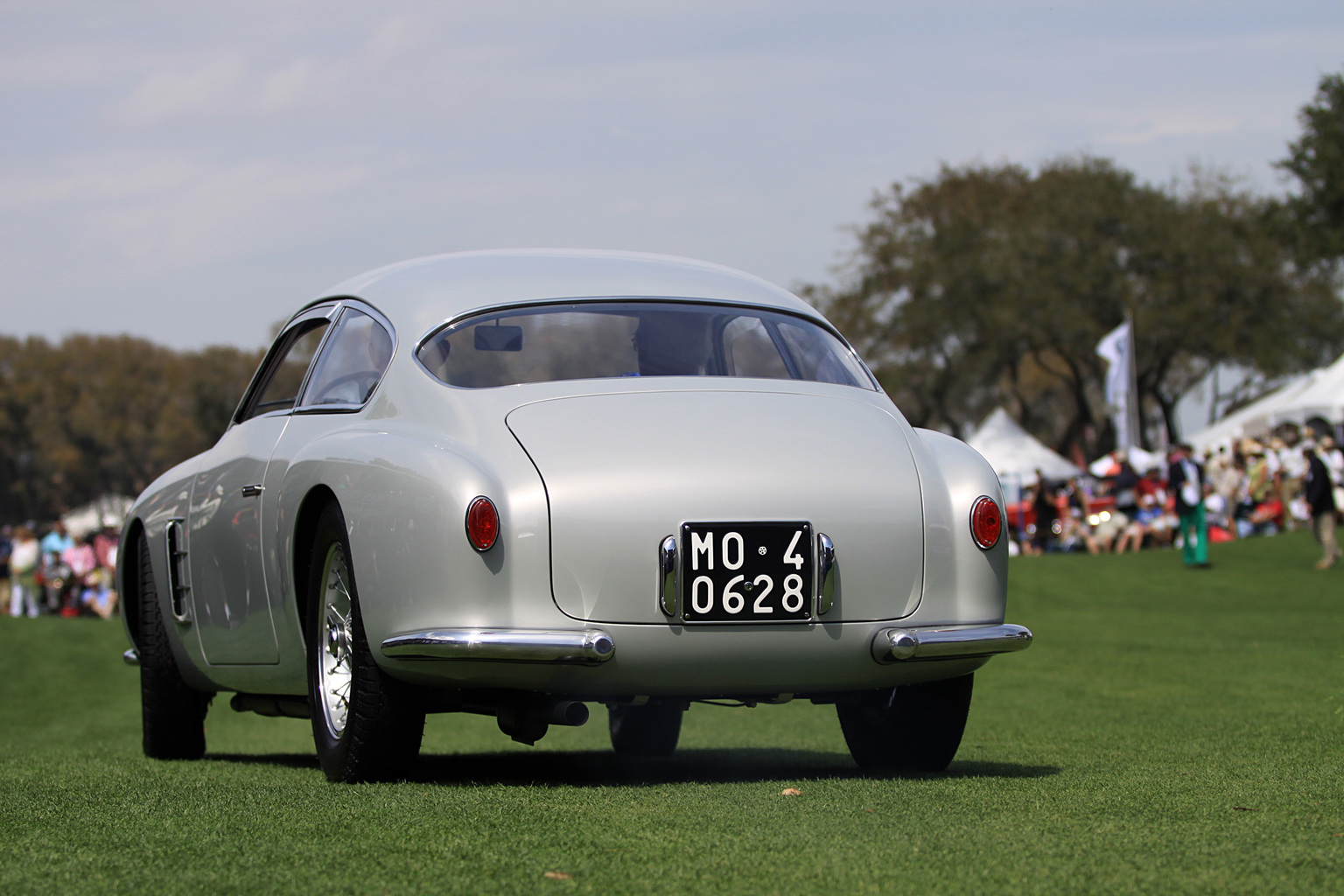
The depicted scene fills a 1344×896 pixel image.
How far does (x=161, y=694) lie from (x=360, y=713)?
2.55 m

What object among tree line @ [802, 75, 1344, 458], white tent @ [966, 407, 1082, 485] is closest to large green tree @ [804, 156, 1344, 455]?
tree line @ [802, 75, 1344, 458]

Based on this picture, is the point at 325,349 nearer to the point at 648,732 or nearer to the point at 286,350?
the point at 286,350

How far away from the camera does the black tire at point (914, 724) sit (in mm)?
5352

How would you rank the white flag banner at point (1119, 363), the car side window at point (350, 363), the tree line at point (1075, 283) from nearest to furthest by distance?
the car side window at point (350, 363), the white flag banner at point (1119, 363), the tree line at point (1075, 283)

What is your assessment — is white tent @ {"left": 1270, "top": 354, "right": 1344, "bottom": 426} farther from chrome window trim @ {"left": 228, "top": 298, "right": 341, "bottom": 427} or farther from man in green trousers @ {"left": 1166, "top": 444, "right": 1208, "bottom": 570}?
chrome window trim @ {"left": 228, "top": 298, "right": 341, "bottom": 427}

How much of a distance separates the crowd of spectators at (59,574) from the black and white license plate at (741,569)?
24.7 meters

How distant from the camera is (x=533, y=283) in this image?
548cm

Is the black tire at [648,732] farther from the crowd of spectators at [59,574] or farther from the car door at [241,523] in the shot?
the crowd of spectators at [59,574]

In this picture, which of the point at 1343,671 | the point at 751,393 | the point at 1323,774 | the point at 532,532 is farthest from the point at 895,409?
the point at 1343,671

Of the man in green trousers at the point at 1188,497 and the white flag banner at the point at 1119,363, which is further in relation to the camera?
the white flag banner at the point at 1119,363

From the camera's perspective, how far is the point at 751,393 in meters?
5.05

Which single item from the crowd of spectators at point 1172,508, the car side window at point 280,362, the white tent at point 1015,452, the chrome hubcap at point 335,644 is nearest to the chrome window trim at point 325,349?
the car side window at point 280,362

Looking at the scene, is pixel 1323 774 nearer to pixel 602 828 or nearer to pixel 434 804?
pixel 602 828

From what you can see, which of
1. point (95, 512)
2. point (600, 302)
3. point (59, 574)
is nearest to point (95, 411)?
point (95, 512)
